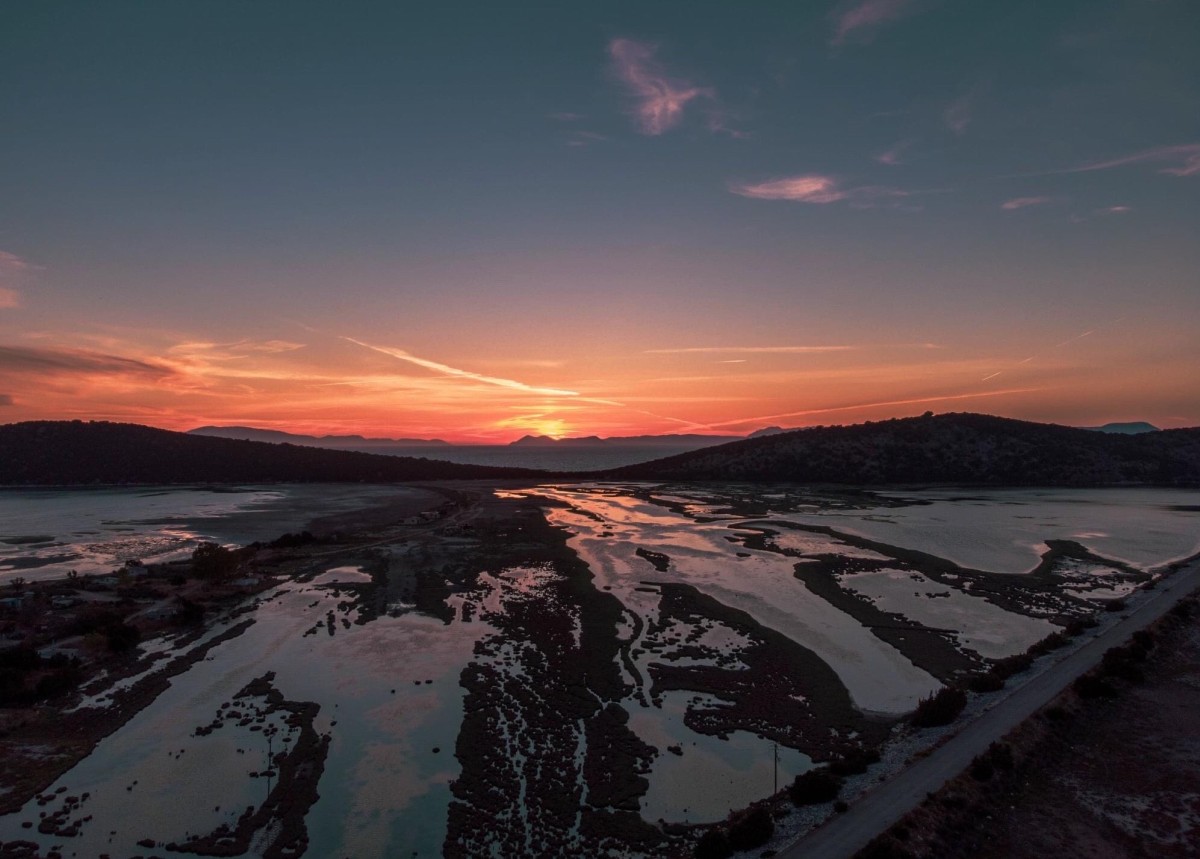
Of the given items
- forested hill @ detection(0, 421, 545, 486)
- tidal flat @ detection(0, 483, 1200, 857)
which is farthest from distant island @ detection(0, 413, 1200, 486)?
tidal flat @ detection(0, 483, 1200, 857)

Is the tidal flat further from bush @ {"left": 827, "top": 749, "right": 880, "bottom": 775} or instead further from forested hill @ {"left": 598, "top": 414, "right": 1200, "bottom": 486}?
forested hill @ {"left": 598, "top": 414, "right": 1200, "bottom": 486}

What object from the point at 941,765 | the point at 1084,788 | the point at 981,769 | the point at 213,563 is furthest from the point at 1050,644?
the point at 213,563

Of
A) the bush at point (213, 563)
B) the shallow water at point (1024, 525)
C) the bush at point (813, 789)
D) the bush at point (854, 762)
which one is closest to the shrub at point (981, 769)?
the bush at point (854, 762)

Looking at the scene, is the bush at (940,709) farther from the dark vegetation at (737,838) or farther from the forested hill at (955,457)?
the forested hill at (955,457)

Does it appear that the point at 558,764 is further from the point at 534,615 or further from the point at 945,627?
the point at 945,627

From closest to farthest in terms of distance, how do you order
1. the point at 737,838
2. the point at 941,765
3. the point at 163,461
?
the point at 737,838 < the point at 941,765 < the point at 163,461

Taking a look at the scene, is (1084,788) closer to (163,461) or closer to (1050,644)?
(1050,644)
